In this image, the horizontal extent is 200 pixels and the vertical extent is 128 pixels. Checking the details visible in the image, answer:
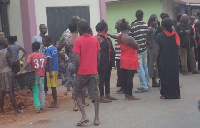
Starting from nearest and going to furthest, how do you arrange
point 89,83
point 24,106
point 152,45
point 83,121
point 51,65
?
point 83,121 < point 89,83 < point 51,65 < point 24,106 < point 152,45

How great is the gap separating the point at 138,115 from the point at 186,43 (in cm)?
577

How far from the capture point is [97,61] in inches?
282

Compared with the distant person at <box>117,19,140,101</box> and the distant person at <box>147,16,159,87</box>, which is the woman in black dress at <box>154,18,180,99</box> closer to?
the distant person at <box>117,19,140,101</box>

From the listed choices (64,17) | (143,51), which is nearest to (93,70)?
(143,51)

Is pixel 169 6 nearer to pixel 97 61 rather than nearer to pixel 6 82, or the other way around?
pixel 6 82

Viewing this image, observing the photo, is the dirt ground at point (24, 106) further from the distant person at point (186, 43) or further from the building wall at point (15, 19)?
the distant person at point (186, 43)

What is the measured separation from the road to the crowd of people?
0.92ft

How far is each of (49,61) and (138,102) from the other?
7.09ft

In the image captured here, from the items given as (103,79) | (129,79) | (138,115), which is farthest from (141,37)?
(138,115)

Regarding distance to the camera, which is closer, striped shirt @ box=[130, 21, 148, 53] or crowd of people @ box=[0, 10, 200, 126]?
crowd of people @ box=[0, 10, 200, 126]

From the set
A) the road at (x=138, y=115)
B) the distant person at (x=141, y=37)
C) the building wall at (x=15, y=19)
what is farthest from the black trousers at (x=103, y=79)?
the building wall at (x=15, y=19)

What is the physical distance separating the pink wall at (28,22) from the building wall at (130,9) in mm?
11144

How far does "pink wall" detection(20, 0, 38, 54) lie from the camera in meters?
11.4

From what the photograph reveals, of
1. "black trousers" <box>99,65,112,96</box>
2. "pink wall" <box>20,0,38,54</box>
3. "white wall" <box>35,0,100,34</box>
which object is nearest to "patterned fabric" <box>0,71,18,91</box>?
"black trousers" <box>99,65,112,96</box>
